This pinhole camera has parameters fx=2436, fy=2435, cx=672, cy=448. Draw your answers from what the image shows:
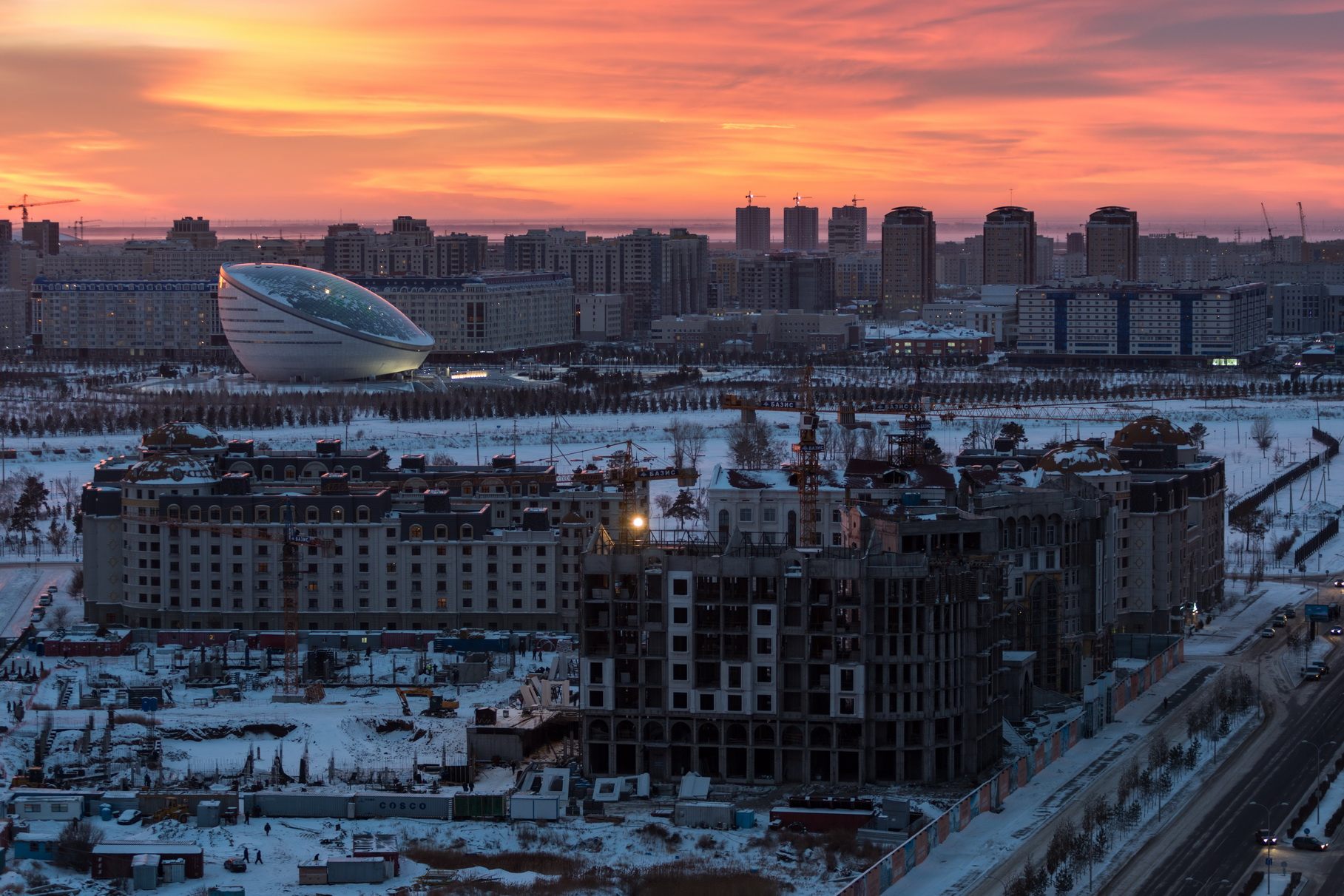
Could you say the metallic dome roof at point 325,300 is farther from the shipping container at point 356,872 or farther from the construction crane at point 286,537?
the shipping container at point 356,872

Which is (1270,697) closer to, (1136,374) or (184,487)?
(184,487)

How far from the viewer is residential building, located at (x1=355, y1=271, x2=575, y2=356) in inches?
5689

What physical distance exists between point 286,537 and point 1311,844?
23.5 m

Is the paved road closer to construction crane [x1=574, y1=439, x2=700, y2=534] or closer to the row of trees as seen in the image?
the row of trees

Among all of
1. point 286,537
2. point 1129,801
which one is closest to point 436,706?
point 286,537

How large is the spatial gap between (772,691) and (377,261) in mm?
163643

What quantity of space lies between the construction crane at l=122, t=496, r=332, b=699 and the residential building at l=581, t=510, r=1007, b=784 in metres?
12.3

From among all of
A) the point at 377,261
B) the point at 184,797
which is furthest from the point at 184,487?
the point at 377,261

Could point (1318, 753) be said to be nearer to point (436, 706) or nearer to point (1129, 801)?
point (1129, 801)

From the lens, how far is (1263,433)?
83.9 metres

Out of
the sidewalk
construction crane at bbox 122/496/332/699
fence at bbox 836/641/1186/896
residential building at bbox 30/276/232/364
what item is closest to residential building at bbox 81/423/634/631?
construction crane at bbox 122/496/332/699

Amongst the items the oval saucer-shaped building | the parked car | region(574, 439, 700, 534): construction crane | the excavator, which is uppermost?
the oval saucer-shaped building

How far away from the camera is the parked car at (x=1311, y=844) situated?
31.3 meters

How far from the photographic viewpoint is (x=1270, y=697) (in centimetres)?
4172
